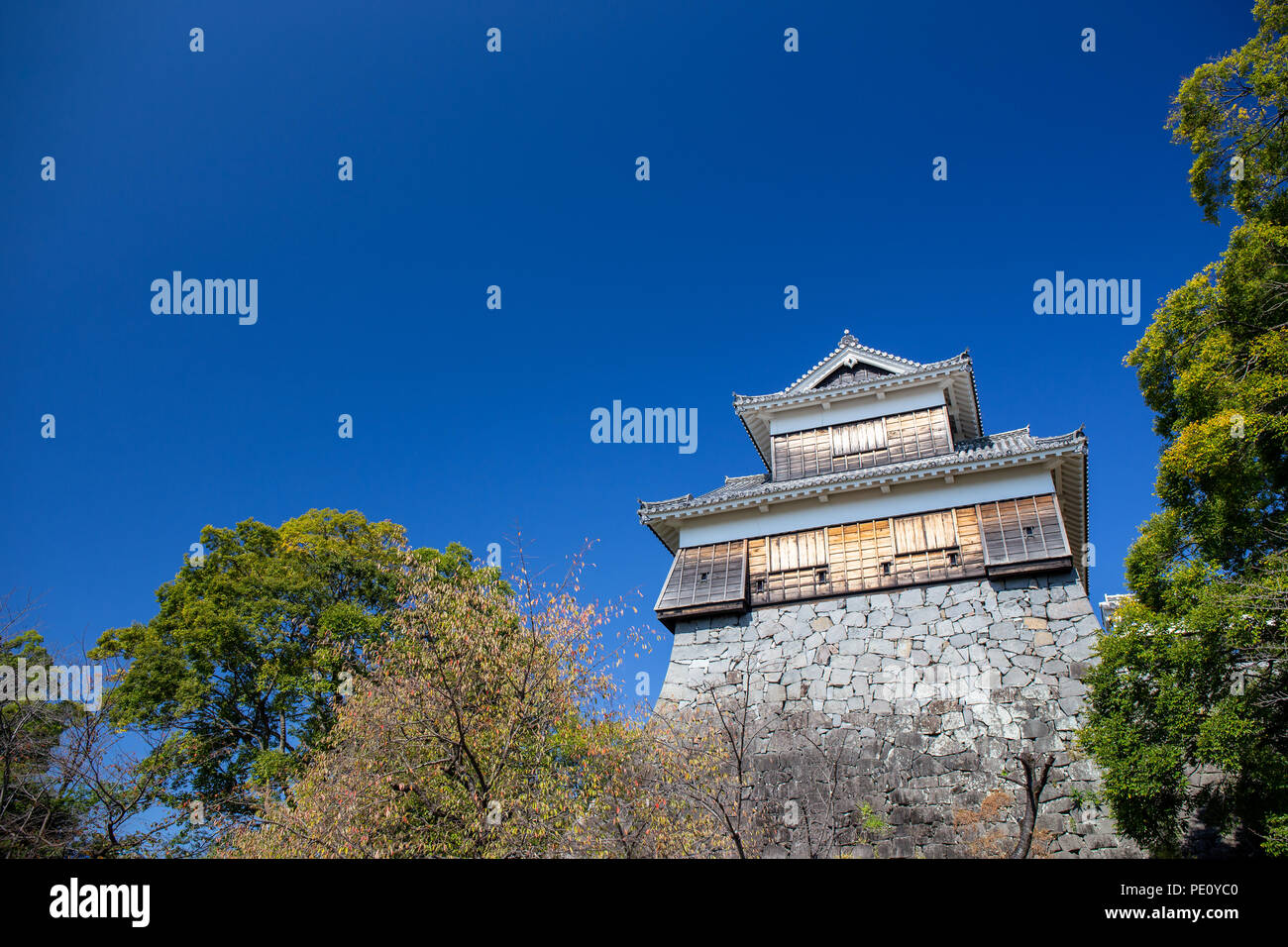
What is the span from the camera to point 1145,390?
1344 cm

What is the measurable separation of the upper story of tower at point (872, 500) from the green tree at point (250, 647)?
24.9ft

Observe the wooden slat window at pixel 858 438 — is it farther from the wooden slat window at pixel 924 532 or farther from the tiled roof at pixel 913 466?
the wooden slat window at pixel 924 532

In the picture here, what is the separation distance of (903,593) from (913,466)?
11.7 feet

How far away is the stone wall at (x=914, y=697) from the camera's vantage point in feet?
51.5

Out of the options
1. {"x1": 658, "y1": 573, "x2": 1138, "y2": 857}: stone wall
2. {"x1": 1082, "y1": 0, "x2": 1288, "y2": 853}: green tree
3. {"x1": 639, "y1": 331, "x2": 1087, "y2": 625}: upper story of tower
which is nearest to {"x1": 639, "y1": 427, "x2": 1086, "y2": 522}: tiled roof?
{"x1": 639, "y1": 331, "x2": 1087, "y2": 625}: upper story of tower

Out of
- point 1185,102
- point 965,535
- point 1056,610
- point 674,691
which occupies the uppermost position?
point 1185,102

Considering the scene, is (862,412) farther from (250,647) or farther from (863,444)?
(250,647)

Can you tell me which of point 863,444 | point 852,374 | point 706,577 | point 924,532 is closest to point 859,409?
point 863,444

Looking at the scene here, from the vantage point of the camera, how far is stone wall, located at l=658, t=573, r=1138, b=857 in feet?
51.5

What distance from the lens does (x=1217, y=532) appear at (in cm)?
1155

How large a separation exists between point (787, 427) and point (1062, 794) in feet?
42.9

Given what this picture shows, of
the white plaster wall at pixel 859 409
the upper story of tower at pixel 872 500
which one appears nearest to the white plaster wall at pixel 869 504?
the upper story of tower at pixel 872 500
